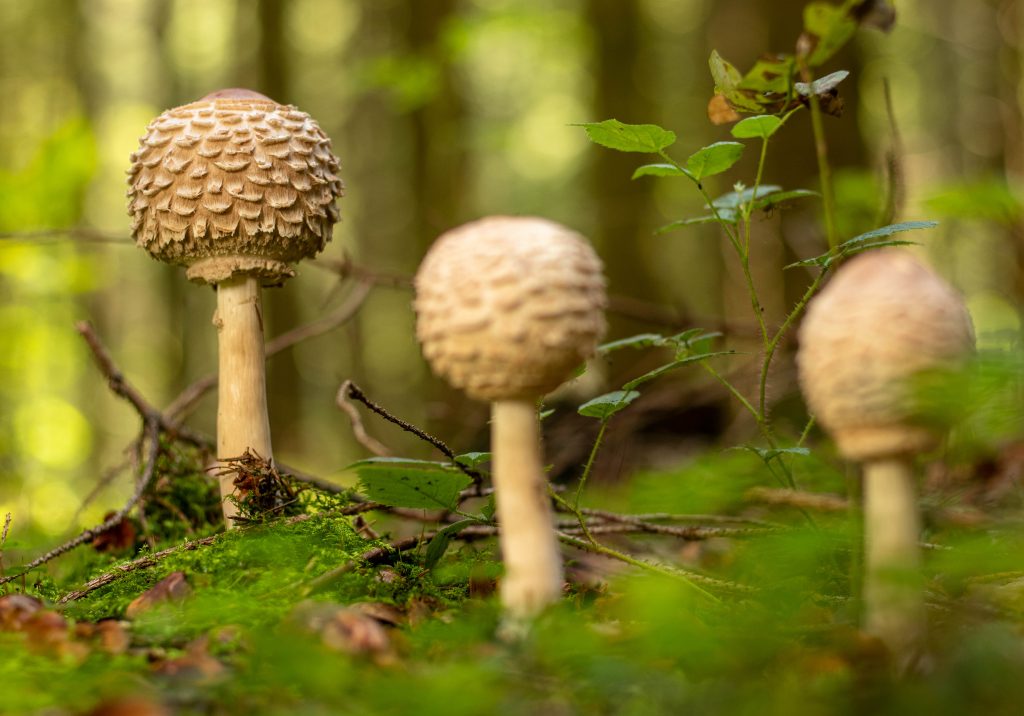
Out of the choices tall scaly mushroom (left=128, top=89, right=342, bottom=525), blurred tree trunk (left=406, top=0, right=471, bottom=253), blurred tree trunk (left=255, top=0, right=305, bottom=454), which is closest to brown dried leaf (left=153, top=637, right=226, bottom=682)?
tall scaly mushroom (left=128, top=89, right=342, bottom=525)

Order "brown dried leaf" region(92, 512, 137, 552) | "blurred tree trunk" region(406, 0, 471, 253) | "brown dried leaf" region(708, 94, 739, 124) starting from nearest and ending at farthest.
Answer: "brown dried leaf" region(708, 94, 739, 124), "brown dried leaf" region(92, 512, 137, 552), "blurred tree trunk" region(406, 0, 471, 253)

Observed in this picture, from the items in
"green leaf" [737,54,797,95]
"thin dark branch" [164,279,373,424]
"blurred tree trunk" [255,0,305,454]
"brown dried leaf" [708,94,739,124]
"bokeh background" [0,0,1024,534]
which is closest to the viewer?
"green leaf" [737,54,797,95]

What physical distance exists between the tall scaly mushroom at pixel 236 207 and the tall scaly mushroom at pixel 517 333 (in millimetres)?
1110

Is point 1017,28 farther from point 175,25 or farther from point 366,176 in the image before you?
point 175,25

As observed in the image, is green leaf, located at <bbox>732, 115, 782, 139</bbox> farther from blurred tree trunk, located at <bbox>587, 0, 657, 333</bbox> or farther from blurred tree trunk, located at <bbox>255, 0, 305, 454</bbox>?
blurred tree trunk, located at <bbox>255, 0, 305, 454</bbox>

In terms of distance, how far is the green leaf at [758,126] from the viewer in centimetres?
234

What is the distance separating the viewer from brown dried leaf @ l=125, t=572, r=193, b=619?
233 centimetres

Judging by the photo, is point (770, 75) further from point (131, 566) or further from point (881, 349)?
point (131, 566)

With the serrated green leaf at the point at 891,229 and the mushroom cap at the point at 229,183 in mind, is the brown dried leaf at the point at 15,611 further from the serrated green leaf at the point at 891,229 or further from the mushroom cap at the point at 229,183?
the serrated green leaf at the point at 891,229

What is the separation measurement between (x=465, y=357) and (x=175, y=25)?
17.9m

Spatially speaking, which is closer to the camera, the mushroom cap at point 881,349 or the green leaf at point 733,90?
the mushroom cap at point 881,349

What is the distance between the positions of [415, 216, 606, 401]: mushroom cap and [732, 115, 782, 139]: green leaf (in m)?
0.71

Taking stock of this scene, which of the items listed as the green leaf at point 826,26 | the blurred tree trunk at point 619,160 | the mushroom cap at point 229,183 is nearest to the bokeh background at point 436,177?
the blurred tree trunk at point 619,160

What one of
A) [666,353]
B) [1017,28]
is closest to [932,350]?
[666,353]
